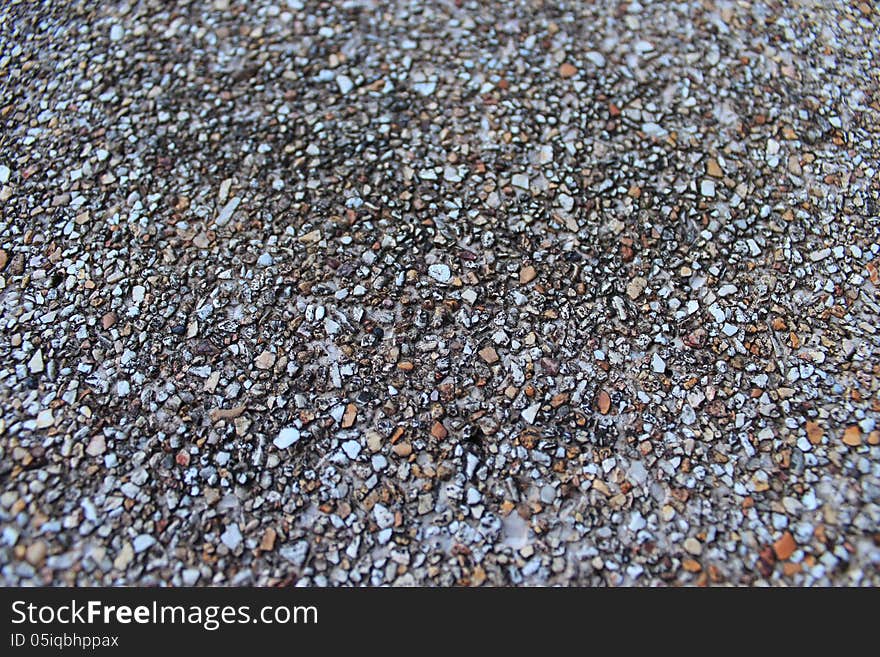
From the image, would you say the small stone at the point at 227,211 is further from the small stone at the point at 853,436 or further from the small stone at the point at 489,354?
the small stone at the point at 853,436

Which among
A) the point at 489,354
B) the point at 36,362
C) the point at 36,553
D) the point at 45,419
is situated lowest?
the point at 489,354

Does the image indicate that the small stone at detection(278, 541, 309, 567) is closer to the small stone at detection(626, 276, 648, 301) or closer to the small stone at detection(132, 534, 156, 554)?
the small stone at detection(132, 534, 156, 554)

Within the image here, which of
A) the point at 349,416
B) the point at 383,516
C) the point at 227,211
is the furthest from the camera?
the point at 227,211

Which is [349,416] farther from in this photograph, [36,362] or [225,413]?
[36,362]

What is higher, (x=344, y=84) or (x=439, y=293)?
(x=344, y=84)

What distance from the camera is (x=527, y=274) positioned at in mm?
4359

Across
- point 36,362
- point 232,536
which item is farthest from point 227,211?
point 232,536

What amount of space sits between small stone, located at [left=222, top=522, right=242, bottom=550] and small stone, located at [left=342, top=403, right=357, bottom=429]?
73cm

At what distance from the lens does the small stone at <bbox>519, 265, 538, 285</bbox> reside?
434cm

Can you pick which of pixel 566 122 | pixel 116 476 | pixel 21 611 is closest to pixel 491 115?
pixel 566 122

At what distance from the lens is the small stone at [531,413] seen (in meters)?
3.93

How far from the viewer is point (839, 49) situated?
5270mm

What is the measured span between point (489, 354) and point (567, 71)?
2.33m

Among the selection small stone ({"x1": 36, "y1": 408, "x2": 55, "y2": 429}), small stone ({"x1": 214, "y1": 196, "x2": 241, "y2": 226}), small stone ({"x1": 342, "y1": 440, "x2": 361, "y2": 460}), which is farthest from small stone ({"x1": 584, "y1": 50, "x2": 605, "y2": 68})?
small stone ({"x1": 36, "y1": 408, "x2": 55, "y2": 429})
